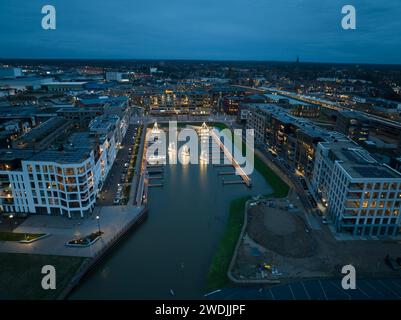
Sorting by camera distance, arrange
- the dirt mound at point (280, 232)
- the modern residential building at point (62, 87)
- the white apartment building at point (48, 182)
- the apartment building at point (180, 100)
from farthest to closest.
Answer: the modern residential building at point (62, 87)
the apartment building at point (180, 100)
the white apartment building at point (48, 182)
the dirt mound at point (280, 232)

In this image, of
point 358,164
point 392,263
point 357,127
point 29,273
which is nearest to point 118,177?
point 29,273

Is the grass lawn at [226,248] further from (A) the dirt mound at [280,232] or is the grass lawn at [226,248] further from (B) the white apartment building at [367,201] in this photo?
(B) the white apartment building at [367,201]

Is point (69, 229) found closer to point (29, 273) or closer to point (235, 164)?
point (29, 273)

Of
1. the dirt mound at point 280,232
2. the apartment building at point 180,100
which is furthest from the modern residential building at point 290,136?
the apartment building at point 180,100

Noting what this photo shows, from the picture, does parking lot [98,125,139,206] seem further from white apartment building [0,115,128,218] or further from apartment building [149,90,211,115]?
apartment building [149,90,211,115]

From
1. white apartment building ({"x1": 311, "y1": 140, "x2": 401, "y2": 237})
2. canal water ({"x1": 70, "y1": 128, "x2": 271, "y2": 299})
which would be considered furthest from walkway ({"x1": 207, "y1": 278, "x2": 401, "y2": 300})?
white apartment building ({"x1": 311, "y1": 140, "x2": 401, "y2": 237})
